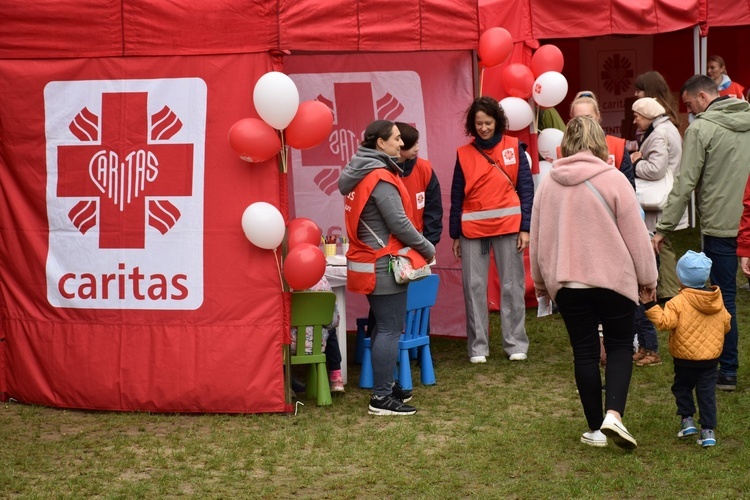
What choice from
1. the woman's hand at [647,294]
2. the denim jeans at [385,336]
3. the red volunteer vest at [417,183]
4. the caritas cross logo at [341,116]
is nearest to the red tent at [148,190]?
the denim jeans at [385,336]

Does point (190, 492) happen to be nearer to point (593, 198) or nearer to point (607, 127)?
point (593, 198)

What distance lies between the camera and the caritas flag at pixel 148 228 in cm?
630

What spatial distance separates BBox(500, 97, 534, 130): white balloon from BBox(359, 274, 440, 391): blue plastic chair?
176cm

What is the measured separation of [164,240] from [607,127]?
32.7ft

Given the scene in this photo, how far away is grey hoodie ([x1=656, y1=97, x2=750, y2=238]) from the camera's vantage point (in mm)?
6141

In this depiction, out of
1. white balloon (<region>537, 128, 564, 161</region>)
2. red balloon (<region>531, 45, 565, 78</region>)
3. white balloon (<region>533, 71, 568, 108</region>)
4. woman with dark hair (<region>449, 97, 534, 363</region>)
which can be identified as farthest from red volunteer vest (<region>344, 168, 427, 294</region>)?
red balloon (<region>531, 45, 565, 78</region>)

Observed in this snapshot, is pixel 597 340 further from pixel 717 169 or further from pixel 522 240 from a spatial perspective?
pixel 522 240

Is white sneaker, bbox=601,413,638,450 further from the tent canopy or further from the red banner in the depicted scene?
the red banner

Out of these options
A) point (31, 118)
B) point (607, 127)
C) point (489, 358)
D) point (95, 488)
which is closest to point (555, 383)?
point (489, 358)

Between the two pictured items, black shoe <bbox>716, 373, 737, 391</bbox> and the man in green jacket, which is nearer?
the man in green jacket

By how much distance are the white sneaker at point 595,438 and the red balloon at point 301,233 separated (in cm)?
194

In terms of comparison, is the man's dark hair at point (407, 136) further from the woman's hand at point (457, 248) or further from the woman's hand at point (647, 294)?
the woman's hand at point (647, 294)

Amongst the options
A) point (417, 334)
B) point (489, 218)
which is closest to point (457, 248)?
point (489, 218)

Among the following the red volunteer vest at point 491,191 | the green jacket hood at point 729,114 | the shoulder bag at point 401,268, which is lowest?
the shoulder bag at point 401,268
